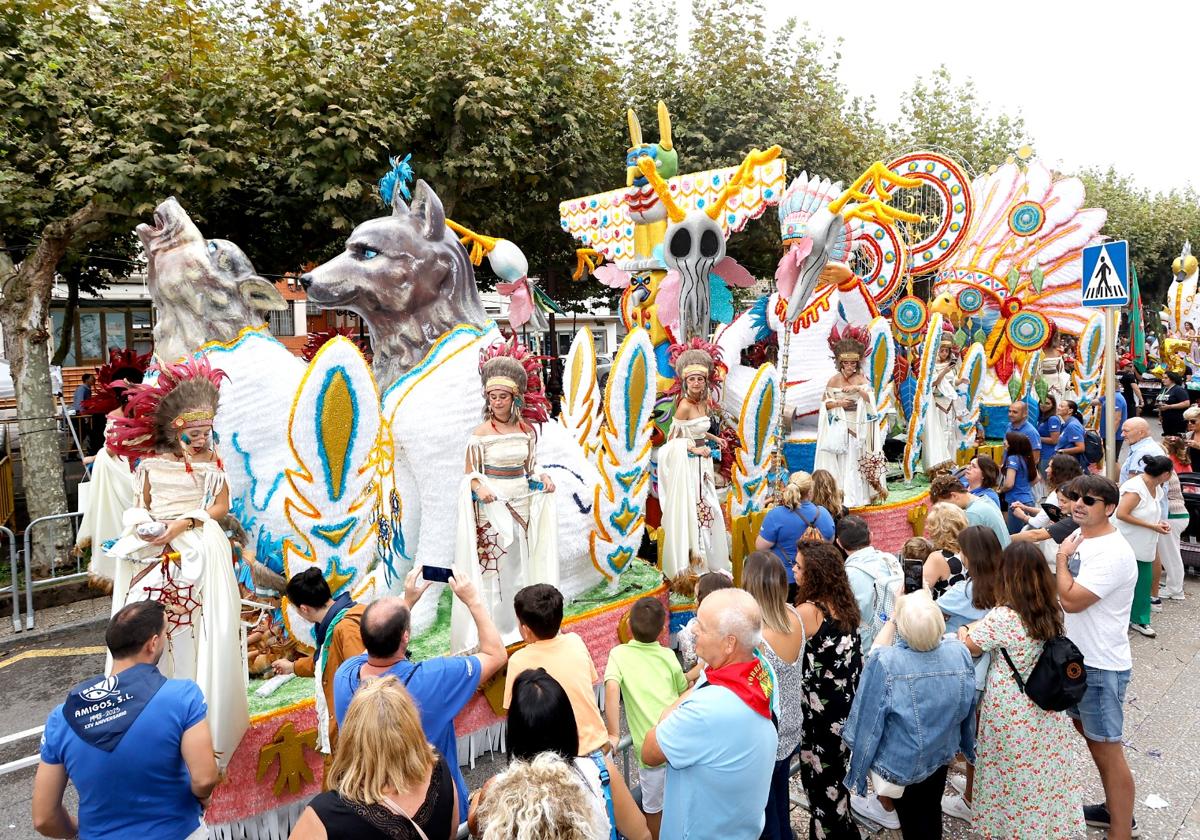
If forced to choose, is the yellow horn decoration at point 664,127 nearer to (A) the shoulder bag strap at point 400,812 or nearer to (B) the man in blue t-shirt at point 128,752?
(B) the man in blue t-shirt at point 128,752

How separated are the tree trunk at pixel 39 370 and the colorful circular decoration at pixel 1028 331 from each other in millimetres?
10135

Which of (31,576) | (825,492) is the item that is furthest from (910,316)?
(31,576)

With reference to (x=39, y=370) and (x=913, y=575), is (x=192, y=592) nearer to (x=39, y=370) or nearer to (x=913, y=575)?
(x=913, y=575)

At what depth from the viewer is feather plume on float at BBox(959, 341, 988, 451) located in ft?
28.6

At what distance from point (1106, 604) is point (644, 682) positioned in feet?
6.95

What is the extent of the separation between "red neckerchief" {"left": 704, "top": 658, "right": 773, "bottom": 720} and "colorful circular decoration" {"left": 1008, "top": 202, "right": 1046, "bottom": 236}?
11043mm

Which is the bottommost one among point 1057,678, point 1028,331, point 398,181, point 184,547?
point 1057,678

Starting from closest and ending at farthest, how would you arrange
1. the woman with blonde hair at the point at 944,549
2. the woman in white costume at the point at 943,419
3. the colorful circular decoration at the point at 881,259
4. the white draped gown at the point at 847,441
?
the woman with blonde hair at the point at 944,549 < the white draped gown at the point at 847,441 < the woman in white costume at the point at 943,419 < the colorful circular decoration at the point at 881,259

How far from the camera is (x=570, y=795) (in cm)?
173

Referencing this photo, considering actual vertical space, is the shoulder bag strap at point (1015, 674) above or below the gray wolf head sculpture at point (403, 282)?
below

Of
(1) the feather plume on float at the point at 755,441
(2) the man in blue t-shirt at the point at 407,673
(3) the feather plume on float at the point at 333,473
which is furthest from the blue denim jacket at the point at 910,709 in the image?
(1) the feather plume on float at the point at 755,441

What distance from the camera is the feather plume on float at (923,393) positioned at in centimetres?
805

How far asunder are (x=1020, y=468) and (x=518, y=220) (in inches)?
297

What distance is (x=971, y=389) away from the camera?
344 inches
